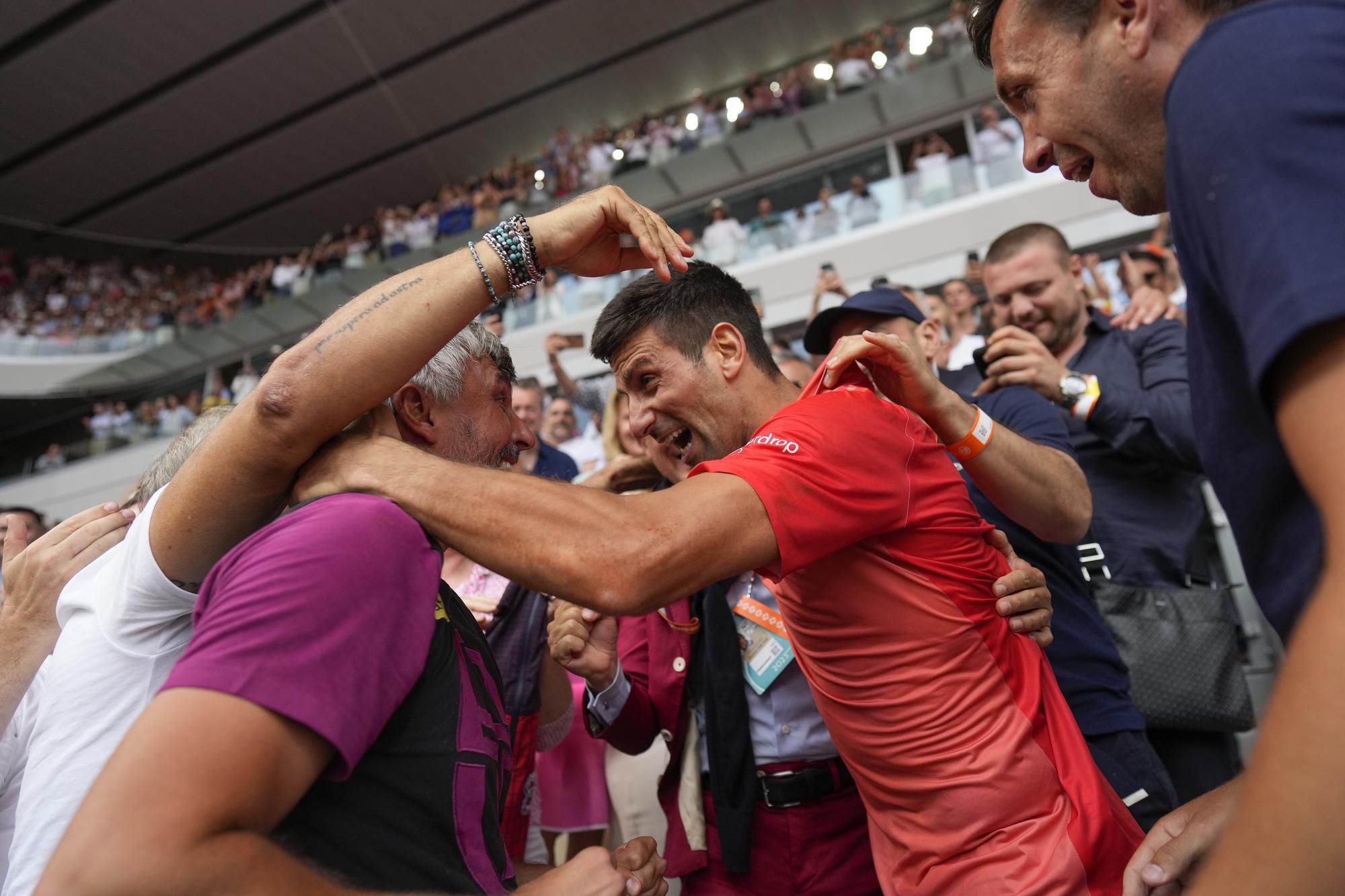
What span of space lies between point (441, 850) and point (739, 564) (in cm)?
55

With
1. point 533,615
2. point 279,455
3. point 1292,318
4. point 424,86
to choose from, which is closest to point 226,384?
point 424,86

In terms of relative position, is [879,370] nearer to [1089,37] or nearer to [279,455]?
[1089,37]

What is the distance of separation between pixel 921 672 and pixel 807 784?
662mm

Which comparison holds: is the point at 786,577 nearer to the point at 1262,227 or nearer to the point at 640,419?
the point at 640,419

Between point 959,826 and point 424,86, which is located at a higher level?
point 424,86

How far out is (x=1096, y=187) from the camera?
109 centimetres

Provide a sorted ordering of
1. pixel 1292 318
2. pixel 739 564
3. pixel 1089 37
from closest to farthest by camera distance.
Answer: pixel 1292 318 → pixel 1089 37 → pixel 739 564

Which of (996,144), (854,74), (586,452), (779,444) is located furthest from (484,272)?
(854,74)

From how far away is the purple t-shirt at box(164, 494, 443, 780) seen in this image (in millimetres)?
874

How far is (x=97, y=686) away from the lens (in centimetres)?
127

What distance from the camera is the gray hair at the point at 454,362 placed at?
4.86 feet

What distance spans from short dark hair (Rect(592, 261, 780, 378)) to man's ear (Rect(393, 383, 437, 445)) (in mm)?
662

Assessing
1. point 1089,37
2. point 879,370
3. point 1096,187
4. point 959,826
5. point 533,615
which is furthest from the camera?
point 533,615

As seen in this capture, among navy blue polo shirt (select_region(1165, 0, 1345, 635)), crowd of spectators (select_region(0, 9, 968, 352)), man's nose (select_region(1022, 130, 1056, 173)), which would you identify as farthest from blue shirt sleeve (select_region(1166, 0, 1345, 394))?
crowd of spectators (select_region(0, 9, 968, 352))
